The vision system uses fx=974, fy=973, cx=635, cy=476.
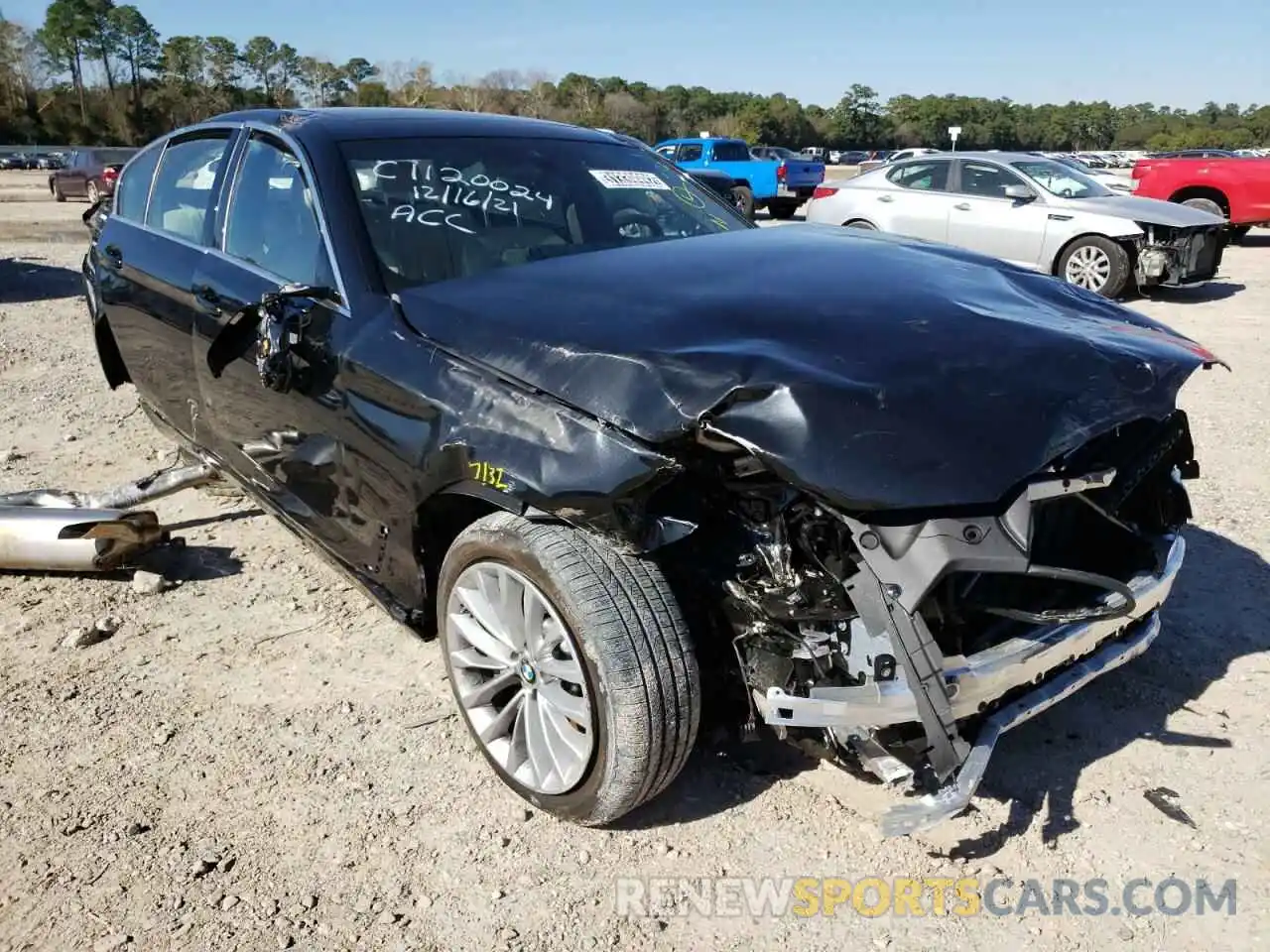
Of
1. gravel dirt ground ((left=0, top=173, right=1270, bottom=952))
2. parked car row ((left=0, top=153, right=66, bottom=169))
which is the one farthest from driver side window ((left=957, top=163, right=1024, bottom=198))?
parked car row ((left=0, top=153, right=66, bottom=169))

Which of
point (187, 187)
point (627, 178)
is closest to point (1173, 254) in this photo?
point (627, 178)

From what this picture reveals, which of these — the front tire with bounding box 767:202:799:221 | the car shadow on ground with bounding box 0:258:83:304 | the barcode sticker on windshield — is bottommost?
the car shadow on ground with bounding box 0:258:83:304

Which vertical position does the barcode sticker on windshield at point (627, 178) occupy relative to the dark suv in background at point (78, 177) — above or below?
above

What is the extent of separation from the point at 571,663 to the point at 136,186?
375cm

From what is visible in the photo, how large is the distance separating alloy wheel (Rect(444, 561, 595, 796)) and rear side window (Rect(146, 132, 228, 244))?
2103 mm

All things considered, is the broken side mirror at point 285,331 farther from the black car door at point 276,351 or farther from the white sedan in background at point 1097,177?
the white sedan in background at point 1097,177

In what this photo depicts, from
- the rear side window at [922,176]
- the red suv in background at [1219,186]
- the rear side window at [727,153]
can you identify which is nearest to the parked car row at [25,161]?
the rear side window at [727,153]

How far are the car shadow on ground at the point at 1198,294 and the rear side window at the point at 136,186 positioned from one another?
32.8 feet

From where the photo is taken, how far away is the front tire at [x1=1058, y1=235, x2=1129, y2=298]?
33.1 ft

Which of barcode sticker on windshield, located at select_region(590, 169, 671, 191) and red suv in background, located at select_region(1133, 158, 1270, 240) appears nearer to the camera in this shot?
barcode sticker on windshield, located at select_region(590, 169, 671, 191)

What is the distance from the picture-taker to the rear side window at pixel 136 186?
4.59m

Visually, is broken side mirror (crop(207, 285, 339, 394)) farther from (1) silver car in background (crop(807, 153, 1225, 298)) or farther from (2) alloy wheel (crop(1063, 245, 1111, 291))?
(2) alloy wheel (crop(1063, 245, 1111, 291))

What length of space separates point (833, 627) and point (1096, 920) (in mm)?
916

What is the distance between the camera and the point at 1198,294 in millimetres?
11109
